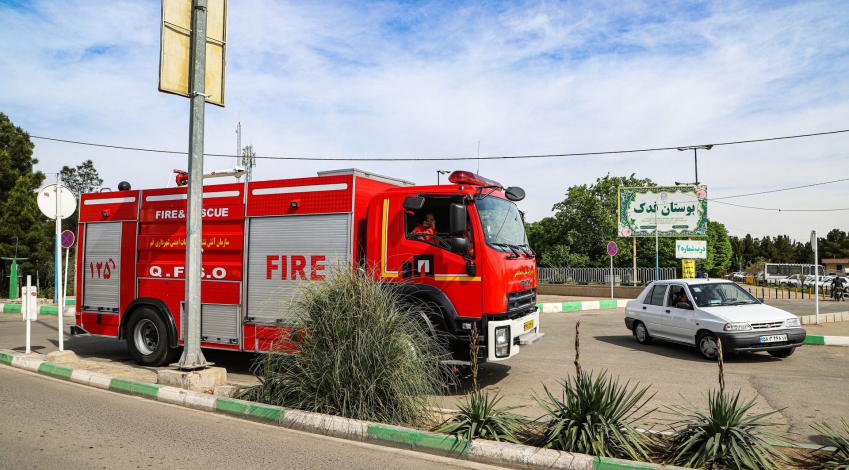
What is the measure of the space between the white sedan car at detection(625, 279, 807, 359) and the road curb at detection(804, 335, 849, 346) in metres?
1.63

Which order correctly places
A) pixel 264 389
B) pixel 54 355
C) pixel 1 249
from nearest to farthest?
pixel 264 389 → pixel 54 355 → pixel 1 249

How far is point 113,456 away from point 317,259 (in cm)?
367

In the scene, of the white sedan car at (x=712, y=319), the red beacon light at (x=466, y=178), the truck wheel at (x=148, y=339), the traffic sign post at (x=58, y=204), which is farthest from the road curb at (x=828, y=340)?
the traffic sign post at (x=58, y=204)

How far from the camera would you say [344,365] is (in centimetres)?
577

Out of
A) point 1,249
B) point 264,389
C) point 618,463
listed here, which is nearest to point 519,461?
point 618,463

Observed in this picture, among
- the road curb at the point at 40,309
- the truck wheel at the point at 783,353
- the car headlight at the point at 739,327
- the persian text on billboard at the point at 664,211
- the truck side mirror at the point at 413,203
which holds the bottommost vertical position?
the road curb at the point at 40,309

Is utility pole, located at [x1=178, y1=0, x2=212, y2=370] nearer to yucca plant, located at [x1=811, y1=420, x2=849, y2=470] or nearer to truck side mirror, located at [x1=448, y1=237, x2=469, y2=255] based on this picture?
truck side mirror, located at [x1=448, y1=237, x2=469, y2=255]

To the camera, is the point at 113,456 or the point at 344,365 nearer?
the point at 113,456

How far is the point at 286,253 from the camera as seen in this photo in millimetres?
8328

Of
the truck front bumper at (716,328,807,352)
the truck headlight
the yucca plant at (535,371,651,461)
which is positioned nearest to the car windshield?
the truck front bumper at (716,328,807,352)

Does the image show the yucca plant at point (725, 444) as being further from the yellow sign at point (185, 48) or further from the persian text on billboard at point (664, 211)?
the persian text on billboard at point (664, 211)

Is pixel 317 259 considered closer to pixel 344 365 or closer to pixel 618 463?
pixel 344 365

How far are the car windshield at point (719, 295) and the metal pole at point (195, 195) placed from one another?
8593 mm

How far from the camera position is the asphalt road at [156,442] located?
4.79 meters
